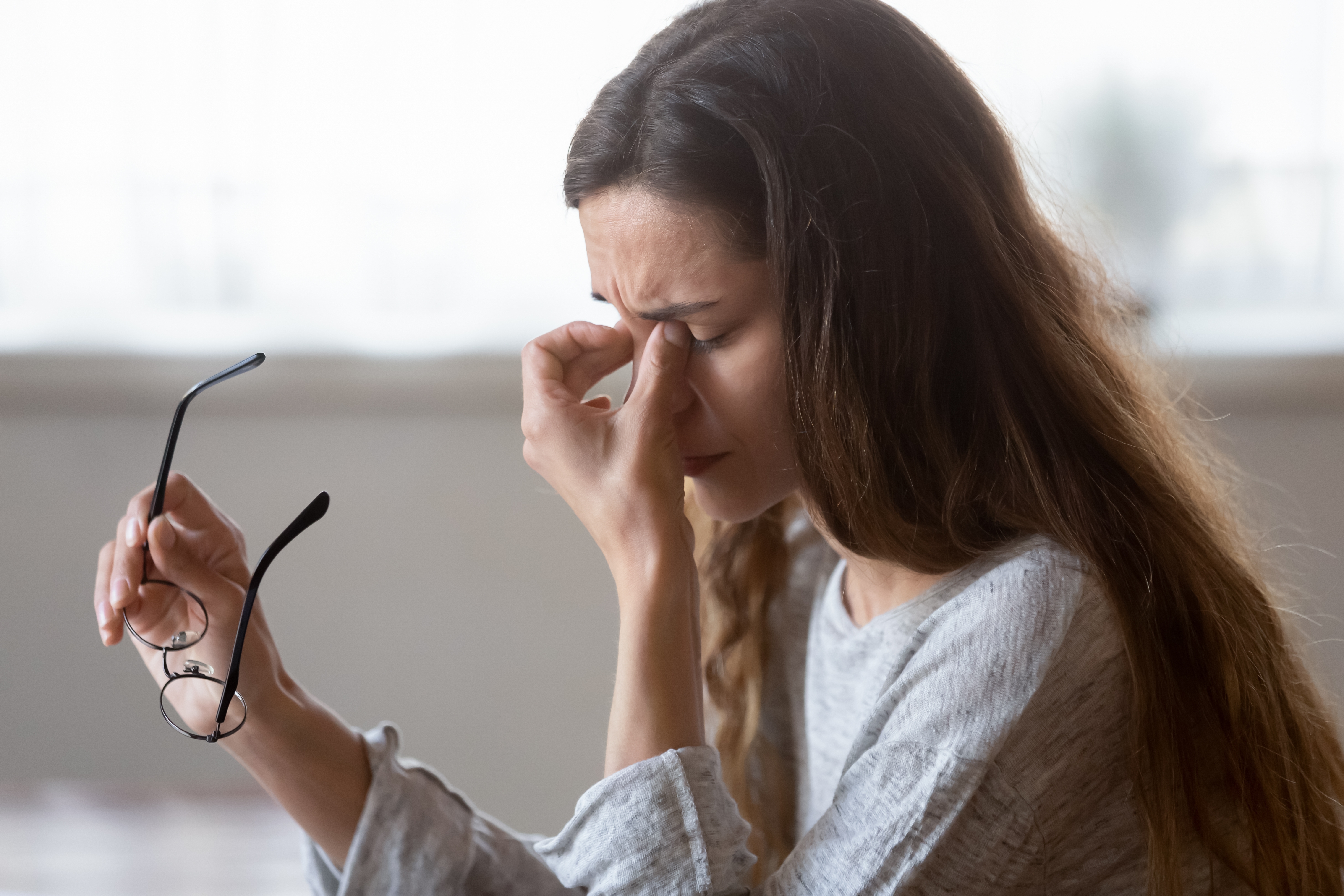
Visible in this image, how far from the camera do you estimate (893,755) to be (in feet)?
2.26

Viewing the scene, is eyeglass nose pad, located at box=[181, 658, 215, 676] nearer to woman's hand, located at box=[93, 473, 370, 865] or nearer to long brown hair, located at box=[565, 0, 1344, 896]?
woman's hand, located at box=[93, 473, 370, 865]

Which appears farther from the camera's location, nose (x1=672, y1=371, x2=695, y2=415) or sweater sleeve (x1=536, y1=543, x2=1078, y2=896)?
nose (x1=672, y1=371, x2=695, y2=415)

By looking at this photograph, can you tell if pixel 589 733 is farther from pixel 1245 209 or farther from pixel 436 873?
pixel 1245 209

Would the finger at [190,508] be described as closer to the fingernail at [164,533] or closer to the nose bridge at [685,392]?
the fingernail at [164,533]

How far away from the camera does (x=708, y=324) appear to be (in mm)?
810

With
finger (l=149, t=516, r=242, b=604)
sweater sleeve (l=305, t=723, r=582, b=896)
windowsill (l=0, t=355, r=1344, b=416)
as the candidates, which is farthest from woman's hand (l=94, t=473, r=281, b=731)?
windowsill (l=0, t=355, r=1344, b=416)

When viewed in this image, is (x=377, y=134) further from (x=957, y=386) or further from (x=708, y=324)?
(x=957, y=386)

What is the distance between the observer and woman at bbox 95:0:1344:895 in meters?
0.69

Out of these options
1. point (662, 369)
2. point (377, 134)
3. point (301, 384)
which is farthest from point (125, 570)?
point (377, 134)

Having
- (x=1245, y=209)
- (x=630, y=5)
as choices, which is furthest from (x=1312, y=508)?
(x=630, y=5)

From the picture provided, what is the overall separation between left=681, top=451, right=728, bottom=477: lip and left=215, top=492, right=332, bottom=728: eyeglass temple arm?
307 mm

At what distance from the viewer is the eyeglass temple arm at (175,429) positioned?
0.70 metres

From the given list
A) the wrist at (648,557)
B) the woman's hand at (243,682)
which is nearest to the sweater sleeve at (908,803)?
the wrist at (648,557)

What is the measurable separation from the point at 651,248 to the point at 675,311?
0.05m
